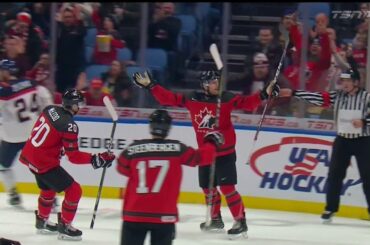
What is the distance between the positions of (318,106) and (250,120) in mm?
734

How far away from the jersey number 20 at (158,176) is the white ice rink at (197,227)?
1683mm

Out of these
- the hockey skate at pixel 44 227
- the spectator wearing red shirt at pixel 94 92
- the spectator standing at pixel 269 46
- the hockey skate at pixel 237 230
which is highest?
the spectator standing at pixel 269 46

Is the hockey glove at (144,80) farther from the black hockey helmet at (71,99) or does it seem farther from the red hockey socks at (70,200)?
the red hockey socks at (70,200)

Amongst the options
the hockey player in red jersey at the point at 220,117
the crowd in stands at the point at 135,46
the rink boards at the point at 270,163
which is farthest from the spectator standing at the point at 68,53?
→ the hockey player in red jersey at the point at 220,117

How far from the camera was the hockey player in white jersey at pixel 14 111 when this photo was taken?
7.06 m

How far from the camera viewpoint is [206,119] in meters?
6.23

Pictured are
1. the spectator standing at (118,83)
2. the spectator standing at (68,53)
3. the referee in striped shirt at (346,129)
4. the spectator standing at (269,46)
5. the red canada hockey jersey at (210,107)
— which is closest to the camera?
the red canada hockey jersey at (210,107)

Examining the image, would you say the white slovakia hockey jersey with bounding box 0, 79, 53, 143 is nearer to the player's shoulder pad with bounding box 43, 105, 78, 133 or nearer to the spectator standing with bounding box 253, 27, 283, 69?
the player's shoulder pad with bounding box 43, 105, 78, 133

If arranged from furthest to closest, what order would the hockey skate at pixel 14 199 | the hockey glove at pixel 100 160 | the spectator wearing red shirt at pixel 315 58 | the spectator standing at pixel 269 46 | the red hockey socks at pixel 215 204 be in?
the spectator standing at pixel 269 46, the spectator wearing red shirt at pixel 315 58, the hockey skate at pixel 14 199, the red hockey socks at pixel 215 204, the hockey glove at pixel 100 160

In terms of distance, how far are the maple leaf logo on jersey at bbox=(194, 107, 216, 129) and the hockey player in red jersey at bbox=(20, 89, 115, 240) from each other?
728 mm

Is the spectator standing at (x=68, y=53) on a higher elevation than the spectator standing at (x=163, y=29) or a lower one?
lower

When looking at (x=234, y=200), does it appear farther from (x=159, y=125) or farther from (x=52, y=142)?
(x=159, y=125)

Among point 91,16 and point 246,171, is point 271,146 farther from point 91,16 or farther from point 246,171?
point 91,16

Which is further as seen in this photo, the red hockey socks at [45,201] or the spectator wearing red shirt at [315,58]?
the spectator wearing red shirt at [315,58]
